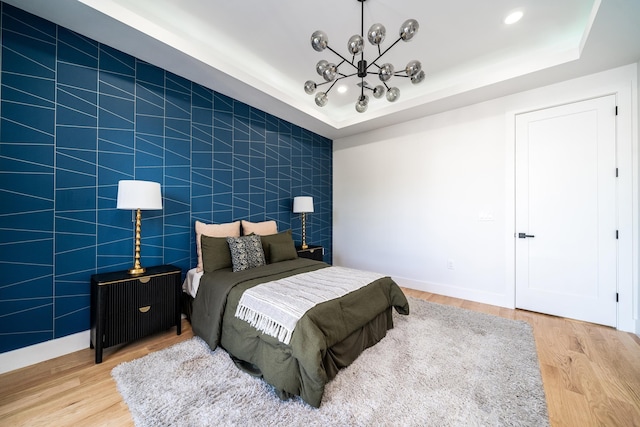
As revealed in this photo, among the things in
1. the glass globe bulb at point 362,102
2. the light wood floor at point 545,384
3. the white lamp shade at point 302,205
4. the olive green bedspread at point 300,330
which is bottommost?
the light wood floor at point 545,384

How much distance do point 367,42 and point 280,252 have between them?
100 inches

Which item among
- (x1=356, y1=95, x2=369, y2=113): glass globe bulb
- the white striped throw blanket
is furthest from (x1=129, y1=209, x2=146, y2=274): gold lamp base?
(x1=356, y1=95, x2=369, y2=113): glass globe bulb

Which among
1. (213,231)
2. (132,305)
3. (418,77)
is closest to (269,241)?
(213,231)

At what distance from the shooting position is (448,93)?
3129 mm

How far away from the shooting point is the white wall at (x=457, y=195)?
2510mm

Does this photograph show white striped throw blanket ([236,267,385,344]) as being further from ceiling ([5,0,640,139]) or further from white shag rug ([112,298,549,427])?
ceiling ([5,0,640,139])

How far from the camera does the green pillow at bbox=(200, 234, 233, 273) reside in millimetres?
2590

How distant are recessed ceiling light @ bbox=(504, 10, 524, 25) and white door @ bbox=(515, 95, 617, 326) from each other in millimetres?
1205

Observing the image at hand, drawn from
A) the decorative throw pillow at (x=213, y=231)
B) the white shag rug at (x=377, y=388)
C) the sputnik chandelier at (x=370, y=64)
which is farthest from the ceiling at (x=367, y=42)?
the white shag rug at (x=377, y=388)

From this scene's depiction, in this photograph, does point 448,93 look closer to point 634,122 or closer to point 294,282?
point 634,122

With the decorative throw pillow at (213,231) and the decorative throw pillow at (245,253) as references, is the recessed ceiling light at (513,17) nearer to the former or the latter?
the decorative throw pillow at (245,253)

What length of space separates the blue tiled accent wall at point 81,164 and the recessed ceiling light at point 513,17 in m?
3.09

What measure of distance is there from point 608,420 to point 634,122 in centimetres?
276

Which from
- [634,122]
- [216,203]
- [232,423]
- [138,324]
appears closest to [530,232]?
[634,122]
